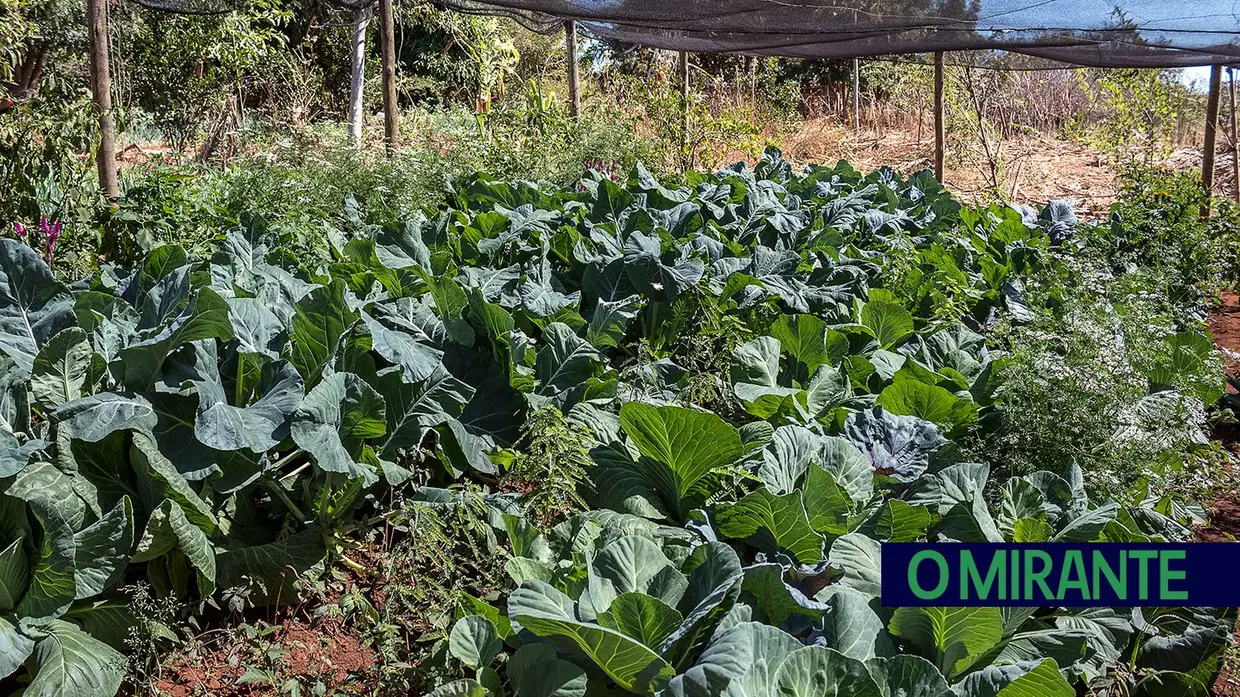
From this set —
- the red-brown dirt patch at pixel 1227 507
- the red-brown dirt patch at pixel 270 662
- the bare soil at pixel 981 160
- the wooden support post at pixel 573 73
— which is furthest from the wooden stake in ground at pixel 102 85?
the bare soil at pixel 981 160

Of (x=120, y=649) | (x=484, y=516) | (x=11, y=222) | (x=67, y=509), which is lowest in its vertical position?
(x=120, y=649)

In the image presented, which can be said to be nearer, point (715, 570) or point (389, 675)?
point (715, 570)

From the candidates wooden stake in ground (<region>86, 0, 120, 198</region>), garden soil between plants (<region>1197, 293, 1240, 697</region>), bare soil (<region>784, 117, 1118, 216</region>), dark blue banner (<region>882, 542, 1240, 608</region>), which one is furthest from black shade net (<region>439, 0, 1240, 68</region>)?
dark blue banner (<region>882, 542, 1240, 608</region>)

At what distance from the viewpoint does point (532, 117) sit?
366 inches

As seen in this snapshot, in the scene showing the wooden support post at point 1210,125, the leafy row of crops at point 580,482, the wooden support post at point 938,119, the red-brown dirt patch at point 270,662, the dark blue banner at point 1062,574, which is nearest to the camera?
the leafy row of crops at point 580,482

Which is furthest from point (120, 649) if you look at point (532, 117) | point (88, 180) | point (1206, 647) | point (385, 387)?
point (532, 117)

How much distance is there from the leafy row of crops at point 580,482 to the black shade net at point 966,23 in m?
2.84

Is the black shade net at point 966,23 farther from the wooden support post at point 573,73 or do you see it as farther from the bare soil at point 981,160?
the bare soil at point 981,160

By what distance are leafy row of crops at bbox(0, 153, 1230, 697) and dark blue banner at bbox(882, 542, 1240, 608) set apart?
5 cm

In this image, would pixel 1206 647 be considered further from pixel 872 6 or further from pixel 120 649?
pixel 872 6

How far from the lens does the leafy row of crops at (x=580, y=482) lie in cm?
189

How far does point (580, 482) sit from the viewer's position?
8.86 feet

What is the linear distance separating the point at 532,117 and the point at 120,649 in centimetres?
767

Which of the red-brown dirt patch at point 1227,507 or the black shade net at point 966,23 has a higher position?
the black shade net at point 966,23
